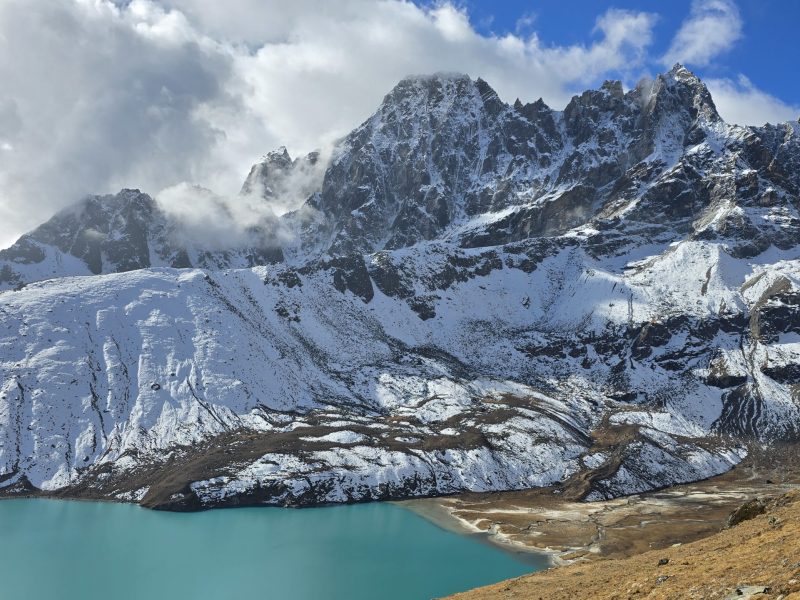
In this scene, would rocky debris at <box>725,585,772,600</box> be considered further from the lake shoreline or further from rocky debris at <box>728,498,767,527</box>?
the lake shoreline

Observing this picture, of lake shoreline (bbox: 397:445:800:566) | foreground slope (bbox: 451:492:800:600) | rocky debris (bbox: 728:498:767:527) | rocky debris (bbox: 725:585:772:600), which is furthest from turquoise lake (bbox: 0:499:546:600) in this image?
rocky debris (bbox: 725:585:772:600)

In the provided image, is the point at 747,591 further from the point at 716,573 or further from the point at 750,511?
the point at 750,511

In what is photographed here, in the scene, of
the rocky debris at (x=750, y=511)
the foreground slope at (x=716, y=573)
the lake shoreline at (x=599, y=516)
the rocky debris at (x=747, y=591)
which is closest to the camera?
the rocky debris at (x=747, y=591)

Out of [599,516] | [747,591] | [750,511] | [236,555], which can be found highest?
[747,591]

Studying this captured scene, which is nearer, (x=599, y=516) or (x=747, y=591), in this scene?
(x=747, y=591)

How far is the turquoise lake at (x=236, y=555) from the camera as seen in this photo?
69.6 metres

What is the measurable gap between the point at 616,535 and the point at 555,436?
49.9 m

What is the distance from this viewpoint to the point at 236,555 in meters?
83.5

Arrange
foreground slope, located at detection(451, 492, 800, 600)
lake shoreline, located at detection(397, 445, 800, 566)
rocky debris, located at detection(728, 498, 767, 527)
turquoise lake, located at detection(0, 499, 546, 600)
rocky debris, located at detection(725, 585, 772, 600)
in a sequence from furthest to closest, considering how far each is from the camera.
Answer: lake shoreline, located at detection(397, 445, 800, 566) → turquoise lake, located at detection(0, 499, 546, 600) → rocky debris, located at detection(728, 498, 767, 527) → foreground slope, located at detection(451, 492, 800, 600) → rocky debris, located at detection(725, 585, 772, 600)

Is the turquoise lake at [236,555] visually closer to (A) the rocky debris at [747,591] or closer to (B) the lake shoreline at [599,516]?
(B) the lake shoreline at [599,516]

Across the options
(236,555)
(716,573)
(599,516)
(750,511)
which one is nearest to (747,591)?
(716,573)

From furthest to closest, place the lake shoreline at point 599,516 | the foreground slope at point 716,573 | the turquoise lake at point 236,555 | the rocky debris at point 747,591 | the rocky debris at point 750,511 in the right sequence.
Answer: the lake shoreline at point 599,516 < the turquoise lake at point 236,555 < the rocky debris at point 750,511 < the foreground slope at point 716,573 < the rocky debris at point 747,591

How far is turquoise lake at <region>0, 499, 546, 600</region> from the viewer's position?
69562 millimetres

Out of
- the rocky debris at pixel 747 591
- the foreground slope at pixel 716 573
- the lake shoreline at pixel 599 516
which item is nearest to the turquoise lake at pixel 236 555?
the lake shoreline at pixel 599 516
